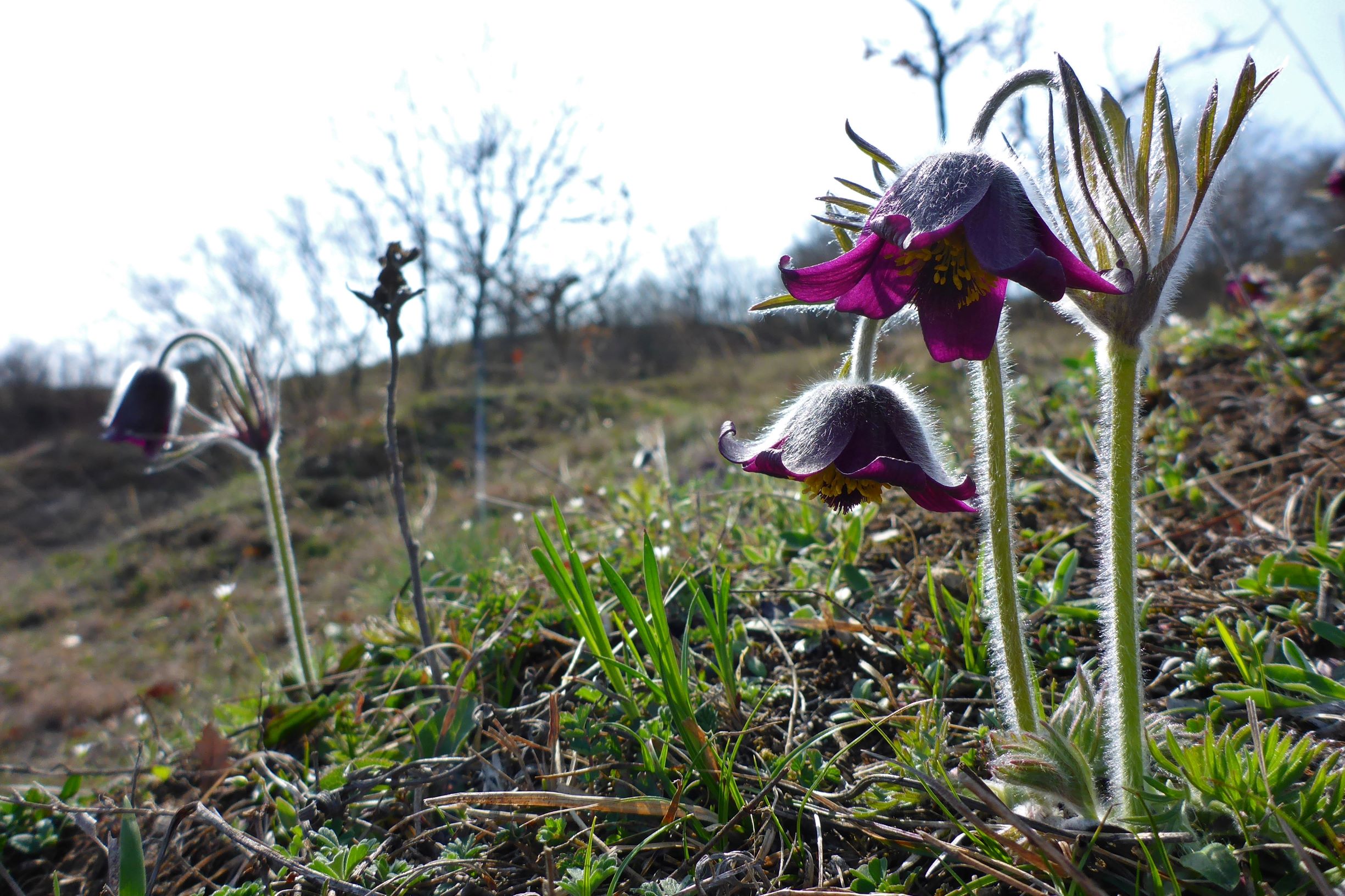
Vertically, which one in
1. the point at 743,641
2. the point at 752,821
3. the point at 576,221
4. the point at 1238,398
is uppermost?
the point at 576,221

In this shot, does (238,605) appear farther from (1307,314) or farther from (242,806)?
(1307,314)

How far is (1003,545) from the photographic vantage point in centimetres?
98

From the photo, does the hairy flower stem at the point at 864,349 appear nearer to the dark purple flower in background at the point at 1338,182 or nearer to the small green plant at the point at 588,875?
the small green plant at the point at 588,875

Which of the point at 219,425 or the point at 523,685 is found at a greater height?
the point at 219,425

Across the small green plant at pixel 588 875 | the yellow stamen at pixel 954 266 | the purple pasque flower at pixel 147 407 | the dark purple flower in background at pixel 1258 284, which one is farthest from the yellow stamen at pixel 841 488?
the dark purple flower in background at pixel 1258 284

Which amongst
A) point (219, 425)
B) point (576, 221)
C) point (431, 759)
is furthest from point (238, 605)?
point (576, 221)

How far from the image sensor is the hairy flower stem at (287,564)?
200 cm

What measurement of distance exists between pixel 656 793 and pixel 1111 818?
65 centimetres

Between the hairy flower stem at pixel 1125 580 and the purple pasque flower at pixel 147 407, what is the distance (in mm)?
2579

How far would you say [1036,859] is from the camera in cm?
87

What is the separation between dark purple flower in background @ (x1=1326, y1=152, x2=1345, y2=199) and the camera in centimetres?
353

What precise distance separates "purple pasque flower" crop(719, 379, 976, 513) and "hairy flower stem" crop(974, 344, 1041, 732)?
0.12 feet

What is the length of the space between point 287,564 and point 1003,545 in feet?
6.43

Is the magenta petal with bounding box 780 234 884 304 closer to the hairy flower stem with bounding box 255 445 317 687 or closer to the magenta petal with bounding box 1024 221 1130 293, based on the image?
the magenta petal with bounding box 1024 221 1130 293
